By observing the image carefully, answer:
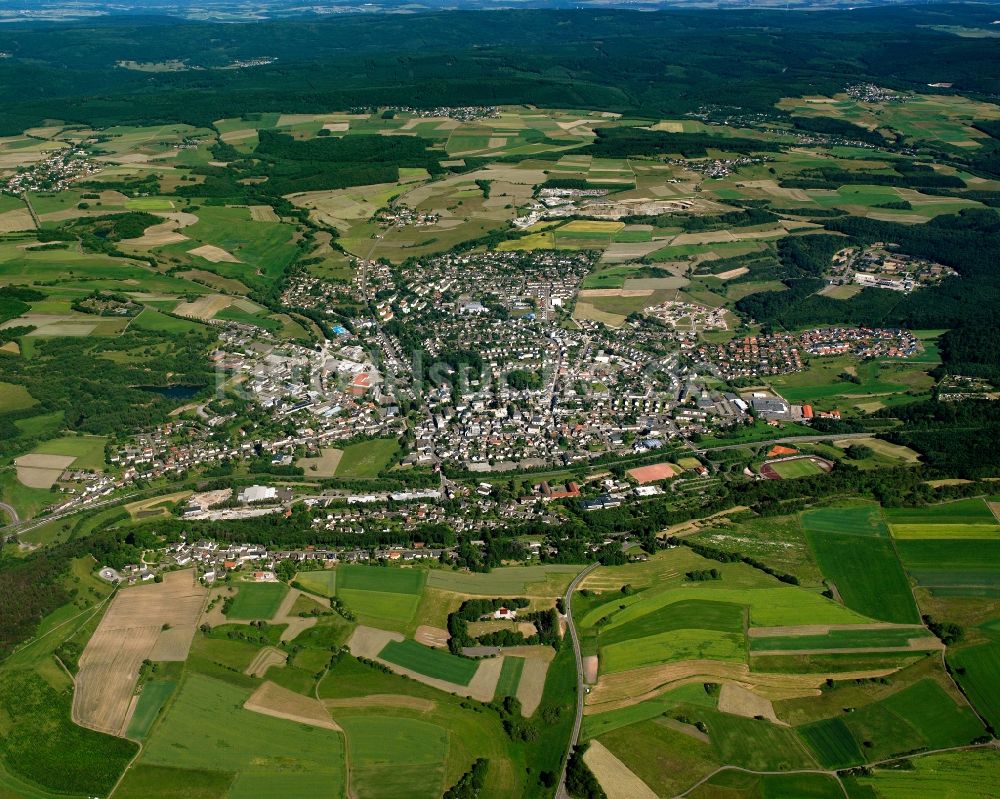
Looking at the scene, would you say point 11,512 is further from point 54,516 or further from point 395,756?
point 395,756

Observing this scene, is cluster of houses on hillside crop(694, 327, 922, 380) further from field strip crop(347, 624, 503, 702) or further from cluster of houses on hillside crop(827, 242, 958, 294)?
field strip crop(347, 624, 503, 702)

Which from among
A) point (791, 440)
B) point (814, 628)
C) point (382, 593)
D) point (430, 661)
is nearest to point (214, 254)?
point (382, 593)

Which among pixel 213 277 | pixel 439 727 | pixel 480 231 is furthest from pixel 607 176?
pixel 439 727

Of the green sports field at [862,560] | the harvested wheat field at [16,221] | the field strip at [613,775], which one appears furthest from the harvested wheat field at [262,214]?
the field strip at [613,775]

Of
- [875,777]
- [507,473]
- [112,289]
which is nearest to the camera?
[875,777]

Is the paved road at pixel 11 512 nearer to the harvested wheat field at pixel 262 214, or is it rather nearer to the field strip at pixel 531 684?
the field strip at pixel 531 684

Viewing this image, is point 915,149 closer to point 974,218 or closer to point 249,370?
point 974,218

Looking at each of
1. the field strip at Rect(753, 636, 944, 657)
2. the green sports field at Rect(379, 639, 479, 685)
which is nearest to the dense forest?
the field strip at Rect(753, 636, 944, 657)
